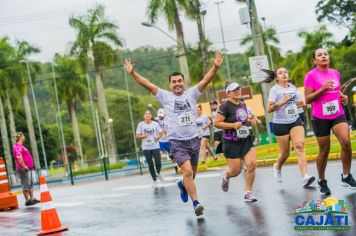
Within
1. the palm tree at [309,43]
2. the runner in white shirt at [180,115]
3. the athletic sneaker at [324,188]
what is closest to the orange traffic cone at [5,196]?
the runner in white shirt at [180,115]

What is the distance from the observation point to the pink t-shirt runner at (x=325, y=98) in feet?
27.1

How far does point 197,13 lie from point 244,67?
78878 millimetres

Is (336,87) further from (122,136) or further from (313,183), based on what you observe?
(122,136)

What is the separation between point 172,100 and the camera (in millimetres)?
8391

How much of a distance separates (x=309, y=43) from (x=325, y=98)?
229 feet

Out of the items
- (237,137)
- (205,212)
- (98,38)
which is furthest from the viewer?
(98,38)

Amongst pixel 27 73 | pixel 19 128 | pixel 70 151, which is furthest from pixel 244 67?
pixel 27 73

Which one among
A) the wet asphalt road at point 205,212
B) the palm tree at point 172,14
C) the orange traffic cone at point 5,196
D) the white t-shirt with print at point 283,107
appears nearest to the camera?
the wet asphalt road at point 205,212

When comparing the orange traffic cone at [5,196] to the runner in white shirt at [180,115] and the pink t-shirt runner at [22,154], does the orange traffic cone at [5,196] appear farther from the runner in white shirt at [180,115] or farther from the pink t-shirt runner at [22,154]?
the runner in white shirt at [180,115]

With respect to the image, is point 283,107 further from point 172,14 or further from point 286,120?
point 172,14

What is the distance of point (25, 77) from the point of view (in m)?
57.4

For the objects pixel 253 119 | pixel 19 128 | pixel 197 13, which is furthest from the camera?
pixel 19 128

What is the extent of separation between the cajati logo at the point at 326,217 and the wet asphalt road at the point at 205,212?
0.40 ft

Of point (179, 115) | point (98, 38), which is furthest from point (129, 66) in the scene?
point (98, 38)
